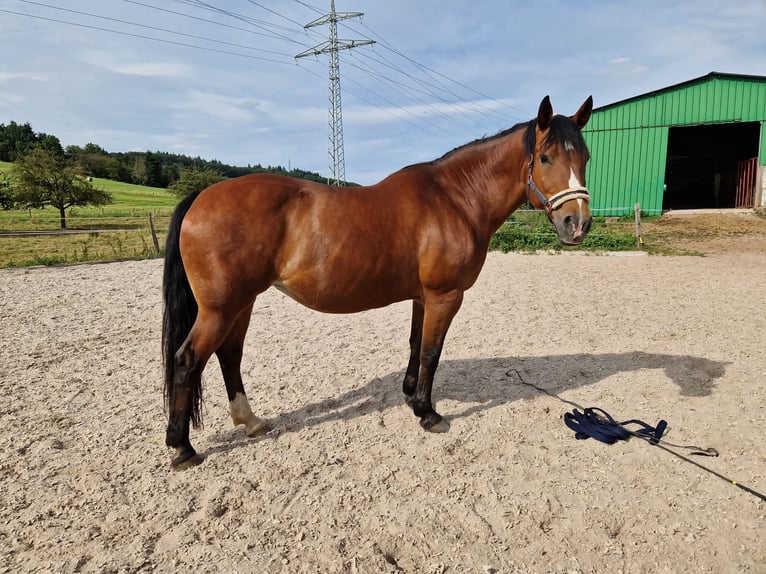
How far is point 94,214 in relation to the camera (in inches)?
1284

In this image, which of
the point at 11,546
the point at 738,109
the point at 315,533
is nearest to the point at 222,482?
the point at 315,533

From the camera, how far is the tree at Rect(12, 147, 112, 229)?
23.8m

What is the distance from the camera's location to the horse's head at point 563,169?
2.86 m

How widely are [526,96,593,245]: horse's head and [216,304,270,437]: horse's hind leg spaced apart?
2354 millimetres

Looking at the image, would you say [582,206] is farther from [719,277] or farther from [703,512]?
[719,277]

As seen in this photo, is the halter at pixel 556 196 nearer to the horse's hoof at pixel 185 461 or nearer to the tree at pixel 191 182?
the horse's hoof at pixel 185 461

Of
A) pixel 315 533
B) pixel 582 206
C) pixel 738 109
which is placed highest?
pixel 738 109

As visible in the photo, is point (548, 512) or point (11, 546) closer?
point (11, 546)

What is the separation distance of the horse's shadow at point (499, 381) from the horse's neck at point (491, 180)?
1588 mm

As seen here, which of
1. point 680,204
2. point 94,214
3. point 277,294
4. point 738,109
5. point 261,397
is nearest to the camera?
point 261,397

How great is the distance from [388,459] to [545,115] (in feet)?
8.48

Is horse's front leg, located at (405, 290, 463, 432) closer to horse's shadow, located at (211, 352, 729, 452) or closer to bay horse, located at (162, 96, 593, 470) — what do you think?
bay horse, located at (162, 96, 593, 470)

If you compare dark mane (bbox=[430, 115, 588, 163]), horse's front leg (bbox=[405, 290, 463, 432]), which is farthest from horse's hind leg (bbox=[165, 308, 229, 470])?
dark mane (bbox=[430, 115, 588, 163])

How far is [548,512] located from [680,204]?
96.2 ft
